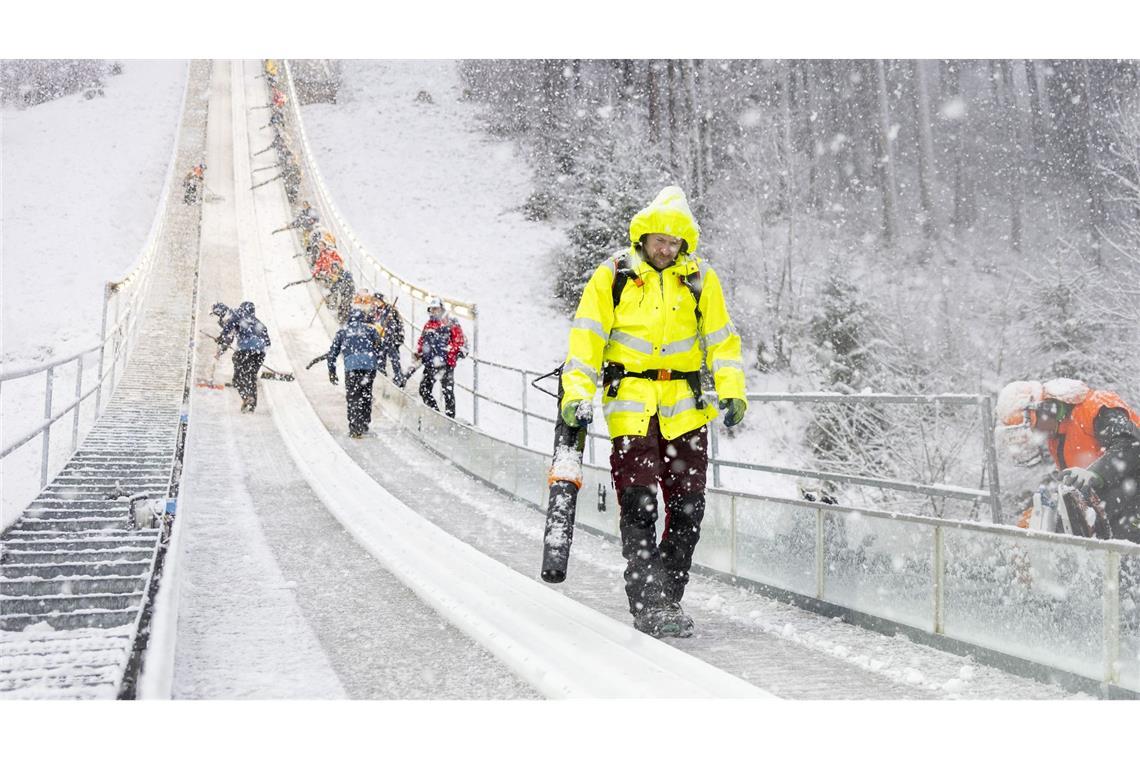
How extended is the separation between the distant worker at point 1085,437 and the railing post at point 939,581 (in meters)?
0.83

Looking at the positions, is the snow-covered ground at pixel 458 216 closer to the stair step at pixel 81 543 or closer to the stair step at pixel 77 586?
the stair step at pixel 81 543

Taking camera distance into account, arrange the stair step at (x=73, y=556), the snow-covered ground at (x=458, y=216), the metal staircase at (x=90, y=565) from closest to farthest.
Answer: the metal staircase at (x=90, y=565), the stair step at (x=73, y=556), the snow-covered ground at (x=458, y=216)

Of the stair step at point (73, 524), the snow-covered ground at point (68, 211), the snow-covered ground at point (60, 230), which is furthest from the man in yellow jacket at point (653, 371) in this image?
the snow-covered ground at point (68, 211)

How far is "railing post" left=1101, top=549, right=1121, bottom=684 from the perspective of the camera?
10.2ft

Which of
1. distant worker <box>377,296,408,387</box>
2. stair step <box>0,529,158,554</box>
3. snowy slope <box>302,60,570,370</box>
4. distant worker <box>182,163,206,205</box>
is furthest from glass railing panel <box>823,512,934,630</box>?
distant worker <box>182,163,206,205</box>

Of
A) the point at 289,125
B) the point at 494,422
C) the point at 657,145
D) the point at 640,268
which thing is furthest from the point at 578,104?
the point at 640,268

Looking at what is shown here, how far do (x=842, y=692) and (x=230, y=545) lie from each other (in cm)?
380

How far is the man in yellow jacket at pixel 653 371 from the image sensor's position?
3.91 m

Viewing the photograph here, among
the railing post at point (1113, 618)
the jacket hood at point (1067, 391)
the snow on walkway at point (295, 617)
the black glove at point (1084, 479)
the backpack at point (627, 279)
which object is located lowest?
the snow on walkway at point (295, 617)

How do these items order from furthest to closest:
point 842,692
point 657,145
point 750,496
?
point 657,145
point 750,496
point 842,692

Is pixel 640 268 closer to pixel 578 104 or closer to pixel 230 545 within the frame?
pixel 230 545

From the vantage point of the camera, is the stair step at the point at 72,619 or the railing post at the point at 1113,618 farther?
the stair step at the point at 72,619

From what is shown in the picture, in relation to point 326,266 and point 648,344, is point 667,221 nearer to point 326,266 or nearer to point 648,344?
point 648,344

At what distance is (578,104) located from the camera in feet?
72.2
